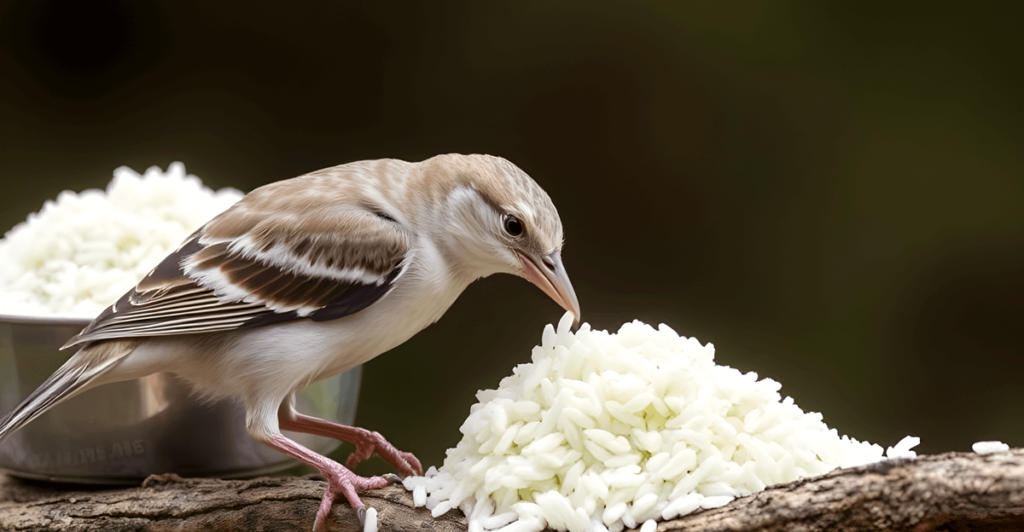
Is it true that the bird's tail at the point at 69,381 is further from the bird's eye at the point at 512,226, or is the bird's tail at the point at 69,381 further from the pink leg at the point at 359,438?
the bird's eye at the point at 512,226

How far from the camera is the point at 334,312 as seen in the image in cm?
156

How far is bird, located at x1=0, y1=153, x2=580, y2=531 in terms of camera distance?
155 centimetres

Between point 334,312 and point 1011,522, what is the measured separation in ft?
3.75

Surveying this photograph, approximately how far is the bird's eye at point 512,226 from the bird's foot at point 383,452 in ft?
1.80

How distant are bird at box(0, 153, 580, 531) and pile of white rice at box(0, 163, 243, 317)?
251 millimetres

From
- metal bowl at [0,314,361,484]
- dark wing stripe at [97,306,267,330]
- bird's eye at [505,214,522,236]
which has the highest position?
bird's eye at [505,214,522,236]

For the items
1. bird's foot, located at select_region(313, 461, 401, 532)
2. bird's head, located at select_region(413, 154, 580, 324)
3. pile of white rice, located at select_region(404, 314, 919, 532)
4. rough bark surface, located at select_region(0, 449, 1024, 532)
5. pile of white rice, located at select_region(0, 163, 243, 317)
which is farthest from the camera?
pile of white rice, located at select_region(0, 163, 243, 317)

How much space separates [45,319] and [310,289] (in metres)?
0.56

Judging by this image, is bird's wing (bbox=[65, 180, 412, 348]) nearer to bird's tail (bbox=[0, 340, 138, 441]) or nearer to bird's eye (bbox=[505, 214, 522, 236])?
bird's tail (bbox=[0, 340, 138, 441])

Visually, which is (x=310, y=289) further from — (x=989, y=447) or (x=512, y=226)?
(x=989, y=447)

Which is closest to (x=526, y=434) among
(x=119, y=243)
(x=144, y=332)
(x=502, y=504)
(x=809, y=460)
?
(x=502, y=504)

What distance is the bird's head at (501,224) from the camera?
1594mm

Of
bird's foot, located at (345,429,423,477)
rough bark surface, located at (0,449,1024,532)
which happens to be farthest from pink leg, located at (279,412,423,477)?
rough bark surface, located at (0,449,1024,532)

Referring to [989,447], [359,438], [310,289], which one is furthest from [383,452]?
[989,447]
